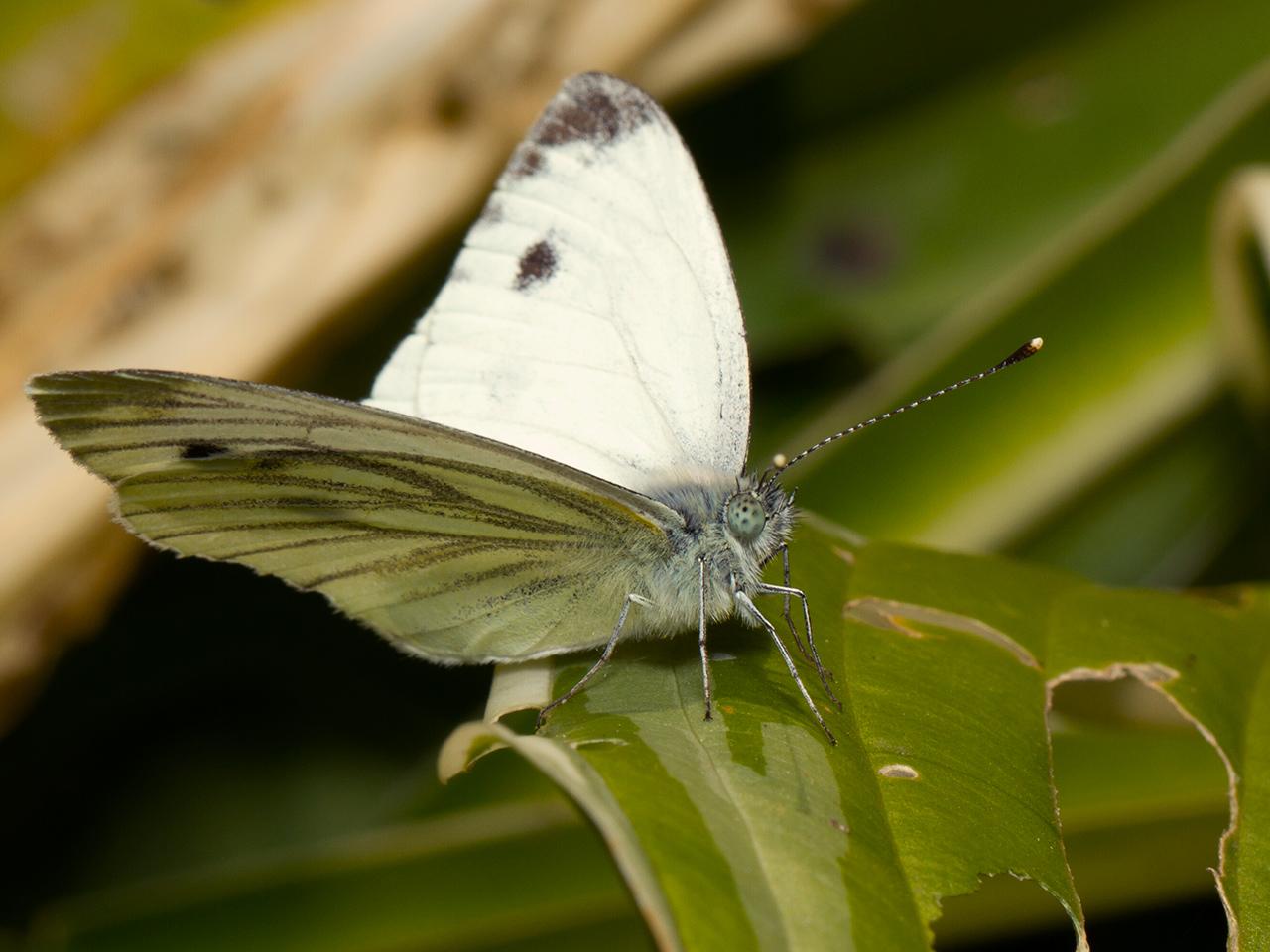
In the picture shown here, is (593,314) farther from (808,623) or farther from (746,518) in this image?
(808,623)

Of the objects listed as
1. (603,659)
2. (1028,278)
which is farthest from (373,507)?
(1028,278)

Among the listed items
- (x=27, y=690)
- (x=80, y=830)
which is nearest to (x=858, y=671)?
(x=27, y=690)

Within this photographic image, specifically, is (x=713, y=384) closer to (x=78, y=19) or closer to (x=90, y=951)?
(x=90, y=951)

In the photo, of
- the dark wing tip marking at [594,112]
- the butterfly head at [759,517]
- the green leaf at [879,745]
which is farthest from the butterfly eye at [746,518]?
the dark wing tip marking at [594,112]

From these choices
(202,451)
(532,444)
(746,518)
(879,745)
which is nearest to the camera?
(879,745)

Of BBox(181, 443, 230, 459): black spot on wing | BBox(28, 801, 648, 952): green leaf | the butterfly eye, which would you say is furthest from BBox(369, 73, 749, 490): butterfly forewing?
BBox(28, 801, 648, 952): green leaf

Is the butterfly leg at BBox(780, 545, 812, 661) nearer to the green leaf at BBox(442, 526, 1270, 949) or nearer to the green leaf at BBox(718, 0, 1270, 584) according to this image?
the green leaf at BBox(442, 526, 1270, 949)

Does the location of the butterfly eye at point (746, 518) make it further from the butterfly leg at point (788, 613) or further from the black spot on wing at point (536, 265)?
the black spot on wing at point (536, 265)
